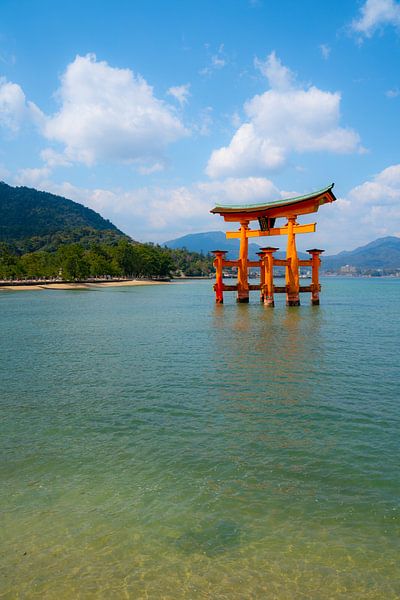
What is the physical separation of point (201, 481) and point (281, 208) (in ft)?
115

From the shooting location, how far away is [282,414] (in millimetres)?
10258

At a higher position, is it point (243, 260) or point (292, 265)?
point (243, 260)

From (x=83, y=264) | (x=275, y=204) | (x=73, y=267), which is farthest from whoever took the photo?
(x=83, y=264)

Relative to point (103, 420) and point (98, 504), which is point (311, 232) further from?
point (98, 504)

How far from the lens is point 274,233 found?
135 feet

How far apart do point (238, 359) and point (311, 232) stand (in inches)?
912

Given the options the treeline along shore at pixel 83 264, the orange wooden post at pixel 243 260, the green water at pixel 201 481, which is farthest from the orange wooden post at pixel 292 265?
the treeline along shore at pixel 83 264

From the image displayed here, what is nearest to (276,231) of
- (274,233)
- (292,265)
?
(274,233)

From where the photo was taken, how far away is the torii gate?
37.2 m

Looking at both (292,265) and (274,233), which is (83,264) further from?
(292,265)

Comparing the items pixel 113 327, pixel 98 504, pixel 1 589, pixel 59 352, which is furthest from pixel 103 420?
pixel 113 327

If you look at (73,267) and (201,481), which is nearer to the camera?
(201,481)

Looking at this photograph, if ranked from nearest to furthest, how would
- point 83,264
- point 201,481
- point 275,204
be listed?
point 201,481
point 275,204
point 83,264

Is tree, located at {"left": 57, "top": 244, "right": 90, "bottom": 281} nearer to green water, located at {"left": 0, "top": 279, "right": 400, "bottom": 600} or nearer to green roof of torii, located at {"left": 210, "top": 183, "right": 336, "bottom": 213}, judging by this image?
green roof of torii, located at {"left": 210, "top": 183, "right": 336, "bottom": 213}
